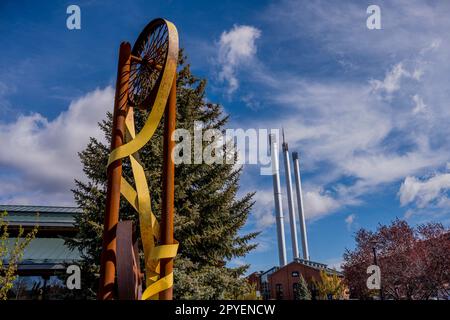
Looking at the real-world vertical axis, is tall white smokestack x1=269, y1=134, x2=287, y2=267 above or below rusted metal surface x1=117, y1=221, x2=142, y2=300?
above

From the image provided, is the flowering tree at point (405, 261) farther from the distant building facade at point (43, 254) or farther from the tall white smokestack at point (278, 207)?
the tall white smokestack at point (278, 207)

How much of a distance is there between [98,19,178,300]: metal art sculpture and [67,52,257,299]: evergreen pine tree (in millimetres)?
5773

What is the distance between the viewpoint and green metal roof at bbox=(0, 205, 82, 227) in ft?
61.2

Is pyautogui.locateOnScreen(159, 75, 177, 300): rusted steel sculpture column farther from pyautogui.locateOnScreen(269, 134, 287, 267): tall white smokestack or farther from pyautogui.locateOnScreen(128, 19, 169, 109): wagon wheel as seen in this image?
pyautogui.locateOnScreen(269, 134, 287, 267): tall white smokestack

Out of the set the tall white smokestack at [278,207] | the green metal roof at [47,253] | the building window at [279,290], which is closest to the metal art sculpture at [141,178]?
the green metal roof at [47,253]

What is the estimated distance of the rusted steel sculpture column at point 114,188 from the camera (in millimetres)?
5246

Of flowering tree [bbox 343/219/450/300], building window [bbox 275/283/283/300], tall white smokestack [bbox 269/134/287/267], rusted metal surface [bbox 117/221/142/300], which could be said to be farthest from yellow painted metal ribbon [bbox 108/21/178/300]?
tall white smokestack [bbox 269/134/287/267]

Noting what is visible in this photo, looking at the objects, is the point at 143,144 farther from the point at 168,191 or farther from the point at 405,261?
the point at 405,261

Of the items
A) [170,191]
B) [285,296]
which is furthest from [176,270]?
[285,296]

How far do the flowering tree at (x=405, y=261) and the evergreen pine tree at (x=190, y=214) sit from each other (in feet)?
29.8

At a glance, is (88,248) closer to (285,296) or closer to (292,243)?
(285,296)

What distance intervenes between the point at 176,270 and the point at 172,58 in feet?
25.0

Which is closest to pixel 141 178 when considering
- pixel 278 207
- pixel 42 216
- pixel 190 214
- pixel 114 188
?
pixel 114 188
